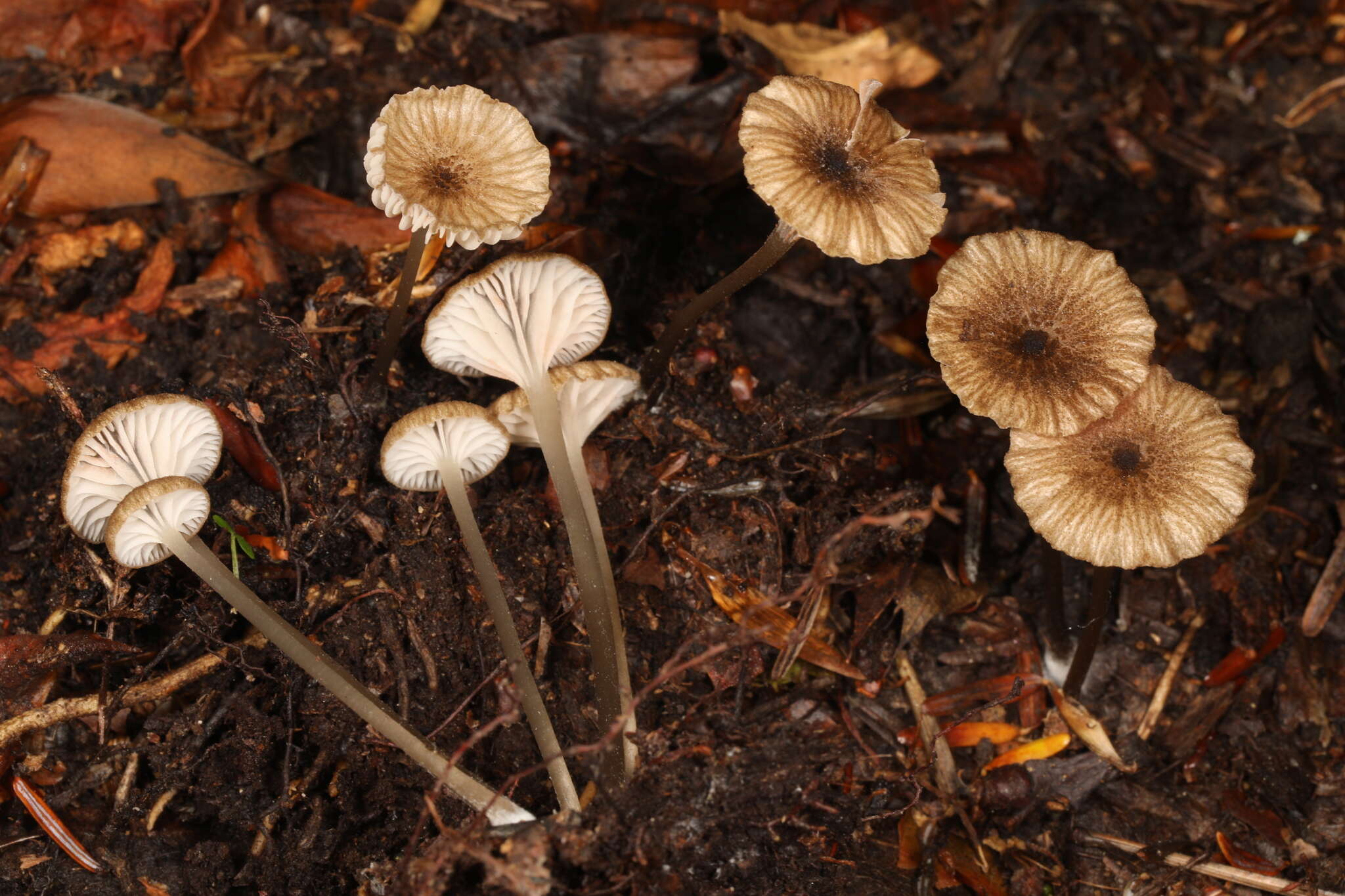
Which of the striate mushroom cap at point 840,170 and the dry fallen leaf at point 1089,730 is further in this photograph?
the dry fallen leaf at point 1089,730

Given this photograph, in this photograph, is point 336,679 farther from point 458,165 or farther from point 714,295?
point 714,295

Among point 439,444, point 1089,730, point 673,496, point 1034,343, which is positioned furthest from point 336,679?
point 1089,730

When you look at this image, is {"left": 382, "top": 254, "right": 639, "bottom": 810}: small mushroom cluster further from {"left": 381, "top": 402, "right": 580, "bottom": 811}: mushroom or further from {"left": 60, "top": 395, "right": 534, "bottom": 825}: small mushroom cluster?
{"left": 60, "top": 395, "right": 534, "bottom": 825}: small mushroom cluster

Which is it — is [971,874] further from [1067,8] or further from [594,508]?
[1067,8]

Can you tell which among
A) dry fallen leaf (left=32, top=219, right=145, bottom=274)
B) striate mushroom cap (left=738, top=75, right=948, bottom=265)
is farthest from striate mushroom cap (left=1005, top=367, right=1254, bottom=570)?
dry fallen leaf (left=32, top=219, right=145, bottom=274)

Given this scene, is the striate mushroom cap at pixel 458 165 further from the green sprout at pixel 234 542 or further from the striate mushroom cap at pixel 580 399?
the green sprout at pixel 234 542

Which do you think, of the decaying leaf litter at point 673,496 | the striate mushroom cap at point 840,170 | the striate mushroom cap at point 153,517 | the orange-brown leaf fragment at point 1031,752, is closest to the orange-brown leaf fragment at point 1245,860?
the decaying leaf litter at point 673,496

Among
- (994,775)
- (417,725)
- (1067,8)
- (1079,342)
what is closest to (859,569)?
(994,775)
